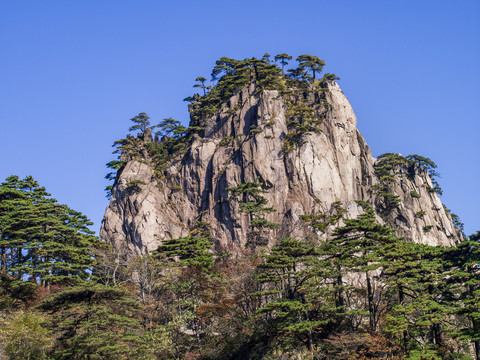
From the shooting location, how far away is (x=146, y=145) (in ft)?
271

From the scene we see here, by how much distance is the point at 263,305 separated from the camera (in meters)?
41.0

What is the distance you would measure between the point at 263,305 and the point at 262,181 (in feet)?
94.6

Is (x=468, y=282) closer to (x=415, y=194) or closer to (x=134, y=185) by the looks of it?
(x=415, y=194)

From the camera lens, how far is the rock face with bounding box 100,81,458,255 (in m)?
67.2

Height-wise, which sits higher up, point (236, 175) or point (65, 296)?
point (236, 175)

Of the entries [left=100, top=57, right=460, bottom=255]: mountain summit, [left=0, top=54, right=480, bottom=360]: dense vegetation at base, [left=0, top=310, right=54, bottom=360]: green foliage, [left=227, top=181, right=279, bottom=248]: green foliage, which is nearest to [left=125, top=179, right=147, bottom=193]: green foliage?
[left=100, top=57, right=460, bottom=255]: mountain summit

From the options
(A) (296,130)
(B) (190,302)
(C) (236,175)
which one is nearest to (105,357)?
(B) (190,302)

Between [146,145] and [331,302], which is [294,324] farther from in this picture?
[146,145]

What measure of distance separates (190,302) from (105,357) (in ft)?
27.8

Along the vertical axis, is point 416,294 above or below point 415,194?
below

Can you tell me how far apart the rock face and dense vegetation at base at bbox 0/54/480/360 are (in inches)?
548

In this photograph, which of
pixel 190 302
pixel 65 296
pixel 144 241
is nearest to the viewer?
pixel 65 296

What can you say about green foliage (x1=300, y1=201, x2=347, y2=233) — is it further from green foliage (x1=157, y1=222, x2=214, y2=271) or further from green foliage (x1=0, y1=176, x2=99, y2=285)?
green foliage (x1=0, y1=176, x2=99, y2=285)

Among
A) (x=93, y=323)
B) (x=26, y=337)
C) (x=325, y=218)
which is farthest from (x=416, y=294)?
(x=325, y=218)
